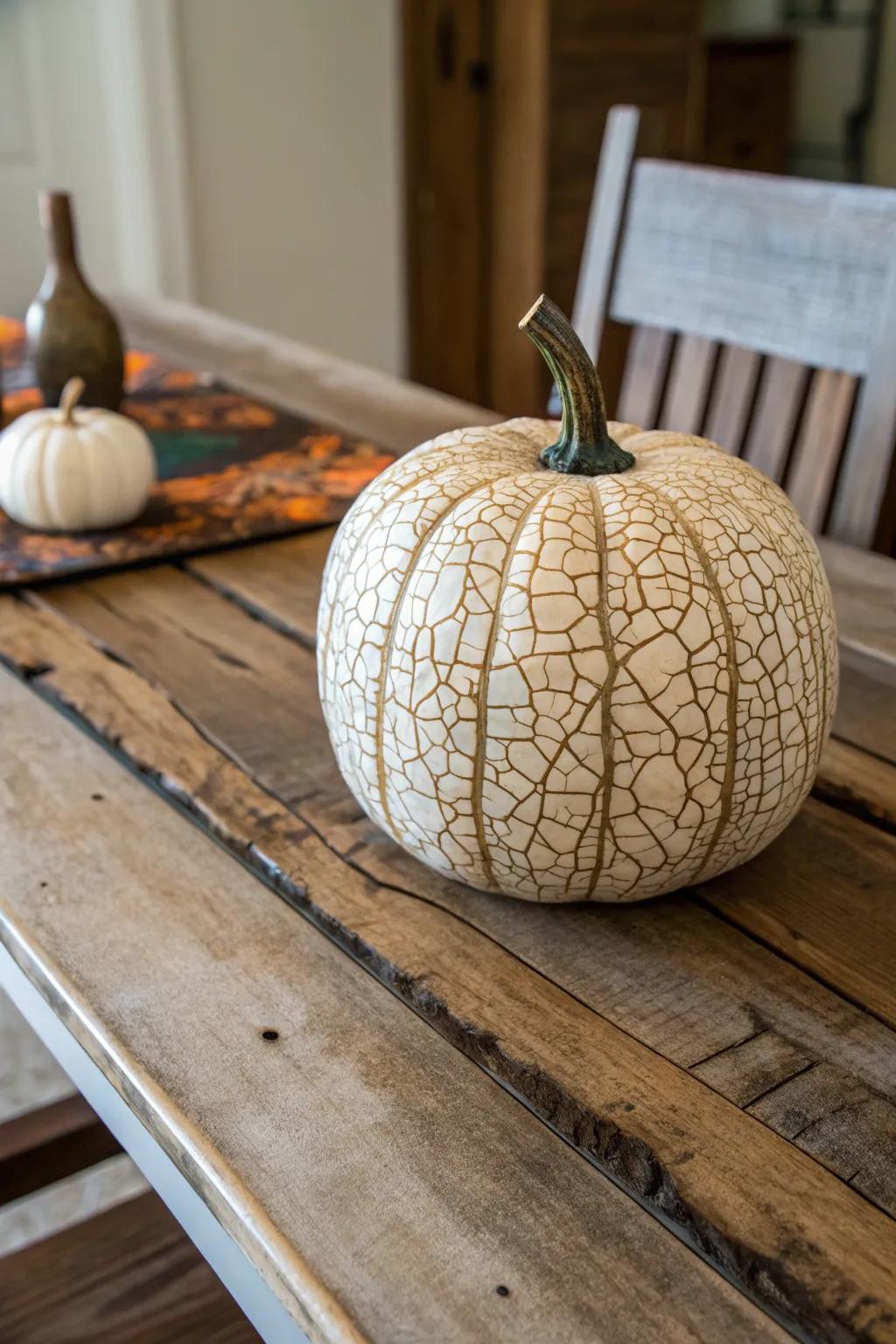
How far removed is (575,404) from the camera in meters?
0.59

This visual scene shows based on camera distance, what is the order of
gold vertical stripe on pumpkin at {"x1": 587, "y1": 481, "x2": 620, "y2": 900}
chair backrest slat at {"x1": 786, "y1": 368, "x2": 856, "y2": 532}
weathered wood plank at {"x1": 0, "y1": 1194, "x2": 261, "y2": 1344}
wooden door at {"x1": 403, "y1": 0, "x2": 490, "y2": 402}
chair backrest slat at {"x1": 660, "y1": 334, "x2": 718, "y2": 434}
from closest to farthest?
1. gold vertical stripe on pumpkin at {"x1": 587, "y1": 481, "x2": 620, "y2": 900}
2. weathered wood plank at {"x1": 0, "y1": 1194, "x2": 261, "y2": 1344}
3. chair backrest slat at {"x1": 786, "y1": 368, "x2": 856, "y2": 532}
4. chair backrest slat at {"x1": 660, "y1": 334, "x2": 718, "y2": 434}
5. wooden door at {"x1": 403, "y1": 0, "x2": 490, "y2": 402}

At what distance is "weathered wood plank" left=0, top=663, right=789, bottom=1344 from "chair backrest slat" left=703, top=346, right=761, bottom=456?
746 millimetres

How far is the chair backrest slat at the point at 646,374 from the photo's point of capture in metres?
1.35

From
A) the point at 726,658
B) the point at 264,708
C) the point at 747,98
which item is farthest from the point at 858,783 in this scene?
the point at 747,98

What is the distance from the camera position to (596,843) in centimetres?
55

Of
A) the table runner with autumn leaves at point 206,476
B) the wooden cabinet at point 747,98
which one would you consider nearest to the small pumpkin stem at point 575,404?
the table runner with autumn leaves at point 206,476

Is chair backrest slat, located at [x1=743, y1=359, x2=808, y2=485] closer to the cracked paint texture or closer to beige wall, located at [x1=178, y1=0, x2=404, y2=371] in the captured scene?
the cracked paint texture

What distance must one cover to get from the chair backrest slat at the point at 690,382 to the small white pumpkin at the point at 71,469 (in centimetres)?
54

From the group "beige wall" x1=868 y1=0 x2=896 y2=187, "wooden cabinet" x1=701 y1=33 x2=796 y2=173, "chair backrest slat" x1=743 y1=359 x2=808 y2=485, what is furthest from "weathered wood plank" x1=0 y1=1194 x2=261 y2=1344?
"beige wall" x1=868 y1=0 x2=896 y2=187

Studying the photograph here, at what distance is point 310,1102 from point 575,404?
32 centimetres

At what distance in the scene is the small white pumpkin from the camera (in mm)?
1034

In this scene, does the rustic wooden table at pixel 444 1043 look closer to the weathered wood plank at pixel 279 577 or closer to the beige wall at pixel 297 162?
the weathered wood plank at pixel 279 577

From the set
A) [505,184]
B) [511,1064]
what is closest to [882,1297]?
[511,1064]

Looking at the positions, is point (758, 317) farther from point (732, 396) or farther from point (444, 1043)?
point (444, 1043)
